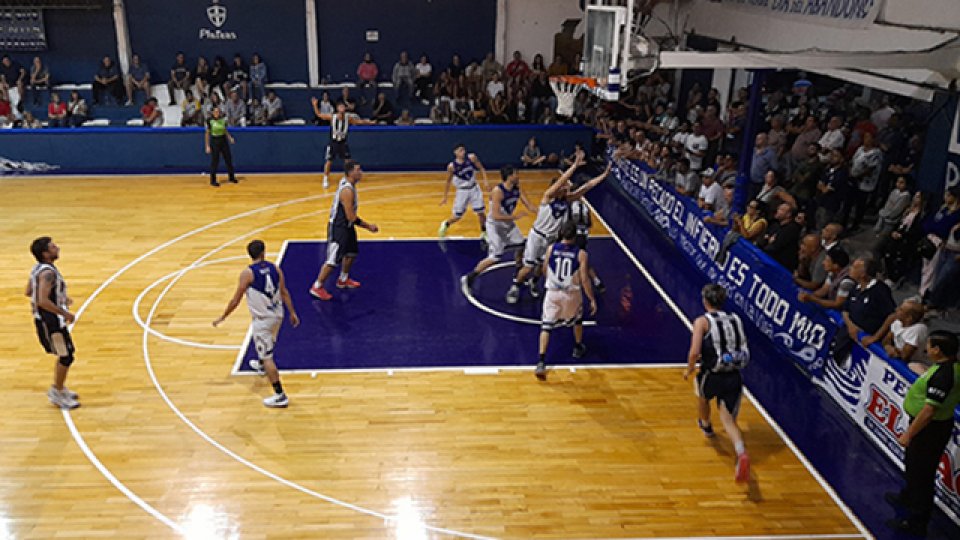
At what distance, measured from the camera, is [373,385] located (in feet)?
27.8

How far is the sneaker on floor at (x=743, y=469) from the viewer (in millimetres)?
6875

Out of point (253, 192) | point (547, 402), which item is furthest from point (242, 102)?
point (547, 402)

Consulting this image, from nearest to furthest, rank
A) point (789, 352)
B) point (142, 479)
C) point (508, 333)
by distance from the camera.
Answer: point (142, 479)
point (789, 352)
point (508, 333)

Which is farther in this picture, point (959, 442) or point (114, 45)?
point (114, 45)

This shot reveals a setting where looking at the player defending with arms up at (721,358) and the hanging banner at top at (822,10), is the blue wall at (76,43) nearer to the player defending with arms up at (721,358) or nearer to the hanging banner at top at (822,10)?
the hanging banner at top at (822,10)

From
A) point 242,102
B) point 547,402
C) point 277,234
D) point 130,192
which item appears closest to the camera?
point 547,402

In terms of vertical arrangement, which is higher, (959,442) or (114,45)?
(114,45)

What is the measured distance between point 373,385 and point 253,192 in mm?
9030

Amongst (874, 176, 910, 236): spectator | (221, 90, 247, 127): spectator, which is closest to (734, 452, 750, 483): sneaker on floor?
(874, 176, 910, 236): spectator

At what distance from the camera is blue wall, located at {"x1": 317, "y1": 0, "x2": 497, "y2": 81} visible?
2278 centimetres

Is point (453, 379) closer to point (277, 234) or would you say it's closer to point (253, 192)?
point (277, 234)

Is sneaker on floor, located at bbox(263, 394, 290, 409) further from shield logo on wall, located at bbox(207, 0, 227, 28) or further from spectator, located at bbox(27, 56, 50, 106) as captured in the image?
spectator, located at bbox(27, 56, 50, 106)

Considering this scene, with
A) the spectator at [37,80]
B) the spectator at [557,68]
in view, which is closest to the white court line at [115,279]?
the spectator at [557,68]

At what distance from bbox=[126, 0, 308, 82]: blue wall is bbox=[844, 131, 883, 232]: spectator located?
1625cm
